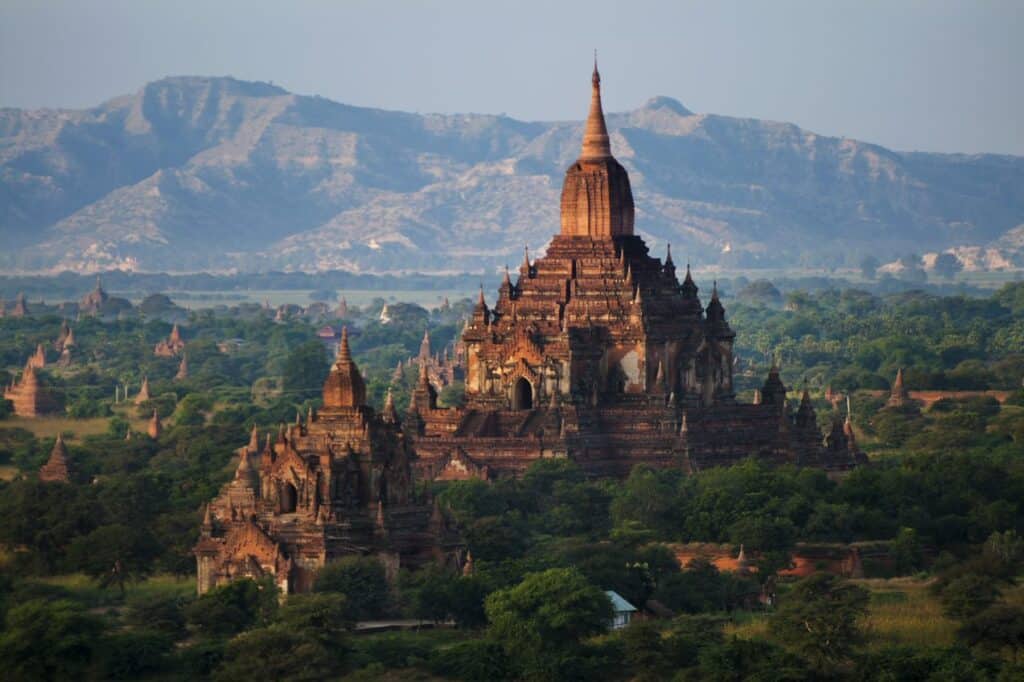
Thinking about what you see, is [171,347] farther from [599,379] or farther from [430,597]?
[430,597]

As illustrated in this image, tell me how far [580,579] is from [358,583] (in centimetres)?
414

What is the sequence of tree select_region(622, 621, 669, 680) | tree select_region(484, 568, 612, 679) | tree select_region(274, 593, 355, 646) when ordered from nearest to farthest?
tree select_region(622, 621, 669, 680), tree select_region(274, 593, 355, 646), tree select_region(484, 568, 612, 679)

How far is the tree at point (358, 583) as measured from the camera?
5981 centimetres

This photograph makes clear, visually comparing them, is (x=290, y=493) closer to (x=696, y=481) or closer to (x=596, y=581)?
(x=596, y=581)

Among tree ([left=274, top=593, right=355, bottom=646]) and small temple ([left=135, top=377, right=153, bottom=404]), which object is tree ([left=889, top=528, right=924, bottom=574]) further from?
small temple ([left=135, top=377, right=153, bottom=404])

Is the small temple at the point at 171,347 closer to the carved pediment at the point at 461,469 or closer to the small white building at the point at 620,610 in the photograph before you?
the carved pediment at the point at 461,469

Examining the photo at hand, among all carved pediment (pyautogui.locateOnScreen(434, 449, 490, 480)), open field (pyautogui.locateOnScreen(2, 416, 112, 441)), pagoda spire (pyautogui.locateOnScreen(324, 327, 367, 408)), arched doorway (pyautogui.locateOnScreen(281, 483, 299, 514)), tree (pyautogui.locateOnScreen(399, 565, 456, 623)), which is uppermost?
pagoda spire (pyautogui.locateOnScreen(324, 327, 367, 408))

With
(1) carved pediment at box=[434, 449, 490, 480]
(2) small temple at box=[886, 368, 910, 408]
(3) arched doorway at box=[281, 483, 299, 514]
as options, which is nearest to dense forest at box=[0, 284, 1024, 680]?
(1) carved pediment at box=[434, 449, 490, 480]

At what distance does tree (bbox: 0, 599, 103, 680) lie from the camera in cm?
5528

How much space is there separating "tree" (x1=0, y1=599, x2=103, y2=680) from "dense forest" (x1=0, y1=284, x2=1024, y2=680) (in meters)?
0.04

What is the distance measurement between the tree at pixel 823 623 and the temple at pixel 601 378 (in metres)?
18.5

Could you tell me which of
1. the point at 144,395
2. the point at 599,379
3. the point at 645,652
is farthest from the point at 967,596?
the point at 144,395

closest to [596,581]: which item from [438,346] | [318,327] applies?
[438,346]

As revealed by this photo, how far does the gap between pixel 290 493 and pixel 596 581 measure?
6.03 m
